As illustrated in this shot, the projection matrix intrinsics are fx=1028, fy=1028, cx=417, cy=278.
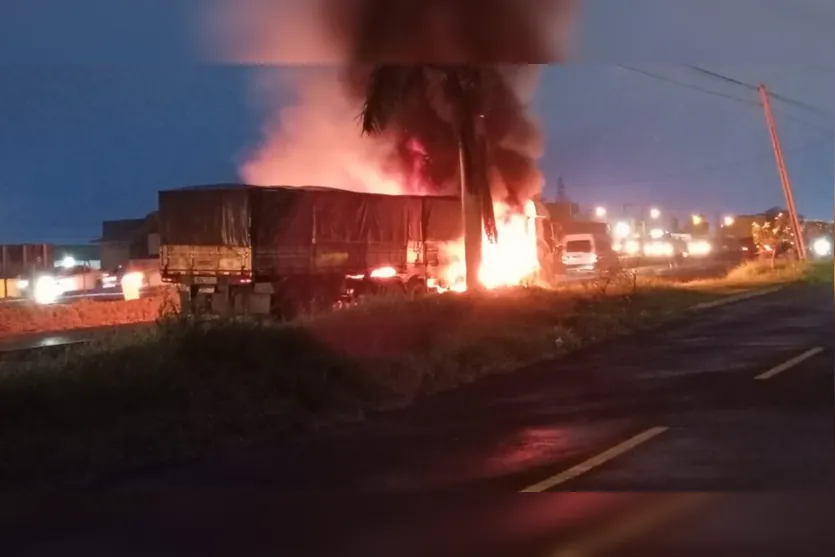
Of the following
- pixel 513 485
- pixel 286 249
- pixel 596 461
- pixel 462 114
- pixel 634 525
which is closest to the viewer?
pixel 634 525

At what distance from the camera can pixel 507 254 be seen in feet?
80.8

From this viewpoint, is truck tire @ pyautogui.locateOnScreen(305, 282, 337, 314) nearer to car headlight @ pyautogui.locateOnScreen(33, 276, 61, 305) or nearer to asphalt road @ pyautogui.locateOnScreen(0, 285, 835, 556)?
car headlight @ pyautogui.locateOnScreen(33, 276, 61, 305)

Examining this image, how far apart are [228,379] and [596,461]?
4.07 m

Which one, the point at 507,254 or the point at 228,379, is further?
the point at 507,254

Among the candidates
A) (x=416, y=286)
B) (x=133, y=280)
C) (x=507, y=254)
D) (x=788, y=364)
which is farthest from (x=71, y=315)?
(x=788, y=364)

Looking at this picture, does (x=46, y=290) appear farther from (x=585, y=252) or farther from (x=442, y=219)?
(x=585, y=252)

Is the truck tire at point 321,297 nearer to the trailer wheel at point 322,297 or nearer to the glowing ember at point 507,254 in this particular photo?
the trailer wheel at point 322,297

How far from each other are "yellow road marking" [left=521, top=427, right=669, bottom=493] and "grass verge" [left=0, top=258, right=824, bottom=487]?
2.77 metres

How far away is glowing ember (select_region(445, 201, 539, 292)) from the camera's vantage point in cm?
2308

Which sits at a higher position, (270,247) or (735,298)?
(270,247)

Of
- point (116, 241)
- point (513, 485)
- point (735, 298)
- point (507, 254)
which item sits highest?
point (116, 241)

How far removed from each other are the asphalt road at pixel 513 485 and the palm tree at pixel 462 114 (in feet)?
24.3

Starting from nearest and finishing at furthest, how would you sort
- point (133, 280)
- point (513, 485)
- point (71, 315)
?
point (513, 485)
point (71, 315)
point (133, 280)

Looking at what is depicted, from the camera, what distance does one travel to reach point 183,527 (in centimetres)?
603
